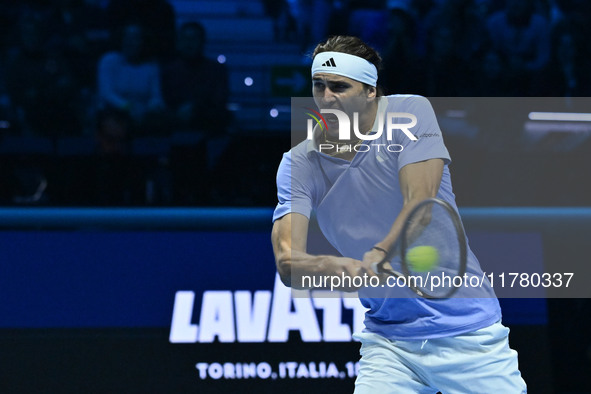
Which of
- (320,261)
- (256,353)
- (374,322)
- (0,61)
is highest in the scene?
(0,61)

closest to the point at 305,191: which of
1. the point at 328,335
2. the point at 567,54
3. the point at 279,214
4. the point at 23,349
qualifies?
the point at 279,214

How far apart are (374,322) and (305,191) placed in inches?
19.4

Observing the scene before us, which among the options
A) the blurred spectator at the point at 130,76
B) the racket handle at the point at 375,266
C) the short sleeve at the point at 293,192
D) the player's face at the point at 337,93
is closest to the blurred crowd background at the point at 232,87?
the blurred spectator at the point at 130,76

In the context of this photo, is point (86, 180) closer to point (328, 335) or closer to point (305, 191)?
point (328, 335)

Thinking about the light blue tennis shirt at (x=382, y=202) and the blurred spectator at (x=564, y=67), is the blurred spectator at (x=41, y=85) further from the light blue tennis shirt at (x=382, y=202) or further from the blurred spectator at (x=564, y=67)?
the blurred spectator at (x=564, y=67)

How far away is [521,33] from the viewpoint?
6059 millimetres

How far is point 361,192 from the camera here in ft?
9.38

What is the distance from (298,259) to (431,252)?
1.43 ft

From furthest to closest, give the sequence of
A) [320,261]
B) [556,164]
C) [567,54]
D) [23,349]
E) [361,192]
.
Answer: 1. [567,54]
2. [556,164]
3. [23,349]
4. [361,192]
5. [320,261]

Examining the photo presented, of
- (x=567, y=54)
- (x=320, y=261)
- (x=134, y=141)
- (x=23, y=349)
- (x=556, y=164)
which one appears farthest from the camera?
(x=567, y=54)

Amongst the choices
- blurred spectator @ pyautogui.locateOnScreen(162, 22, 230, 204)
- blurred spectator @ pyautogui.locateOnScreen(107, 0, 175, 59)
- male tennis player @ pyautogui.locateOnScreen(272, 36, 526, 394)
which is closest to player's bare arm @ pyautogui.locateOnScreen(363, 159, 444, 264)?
male tennis player @ pyautogui.locateOnScreen(272, 36, 526, 394)

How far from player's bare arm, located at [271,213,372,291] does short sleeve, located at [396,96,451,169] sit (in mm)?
390

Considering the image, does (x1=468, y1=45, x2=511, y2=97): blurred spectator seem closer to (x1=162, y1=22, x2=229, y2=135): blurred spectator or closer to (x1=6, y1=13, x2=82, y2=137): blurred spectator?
(x1=162, y1=22, x2=229, y2=135): blurred spectator

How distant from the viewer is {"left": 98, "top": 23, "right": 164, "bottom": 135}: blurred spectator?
18.1ft
